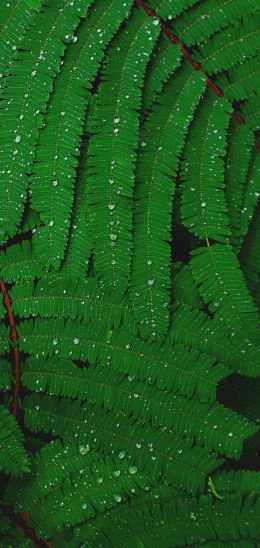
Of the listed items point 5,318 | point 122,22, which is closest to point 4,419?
point 5,318

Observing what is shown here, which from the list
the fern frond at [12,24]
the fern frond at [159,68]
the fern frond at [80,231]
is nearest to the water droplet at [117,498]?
the fern frond at [80,231]

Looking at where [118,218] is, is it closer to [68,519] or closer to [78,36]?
[78,36]

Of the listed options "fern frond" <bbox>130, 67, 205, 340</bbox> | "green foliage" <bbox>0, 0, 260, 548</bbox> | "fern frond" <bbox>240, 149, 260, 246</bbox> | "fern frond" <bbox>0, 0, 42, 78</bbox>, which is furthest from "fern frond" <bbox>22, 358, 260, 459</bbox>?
"fern frond" <bbox>0, 0, 42, 78</bbox>

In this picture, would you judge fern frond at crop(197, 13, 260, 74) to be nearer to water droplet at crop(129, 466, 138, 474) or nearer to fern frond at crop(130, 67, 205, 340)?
fern frond at crop(130, 67, 205, 340)

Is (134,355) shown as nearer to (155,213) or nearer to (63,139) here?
(155,213)

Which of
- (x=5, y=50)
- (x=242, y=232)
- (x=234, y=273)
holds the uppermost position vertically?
(x=5, y=50)
